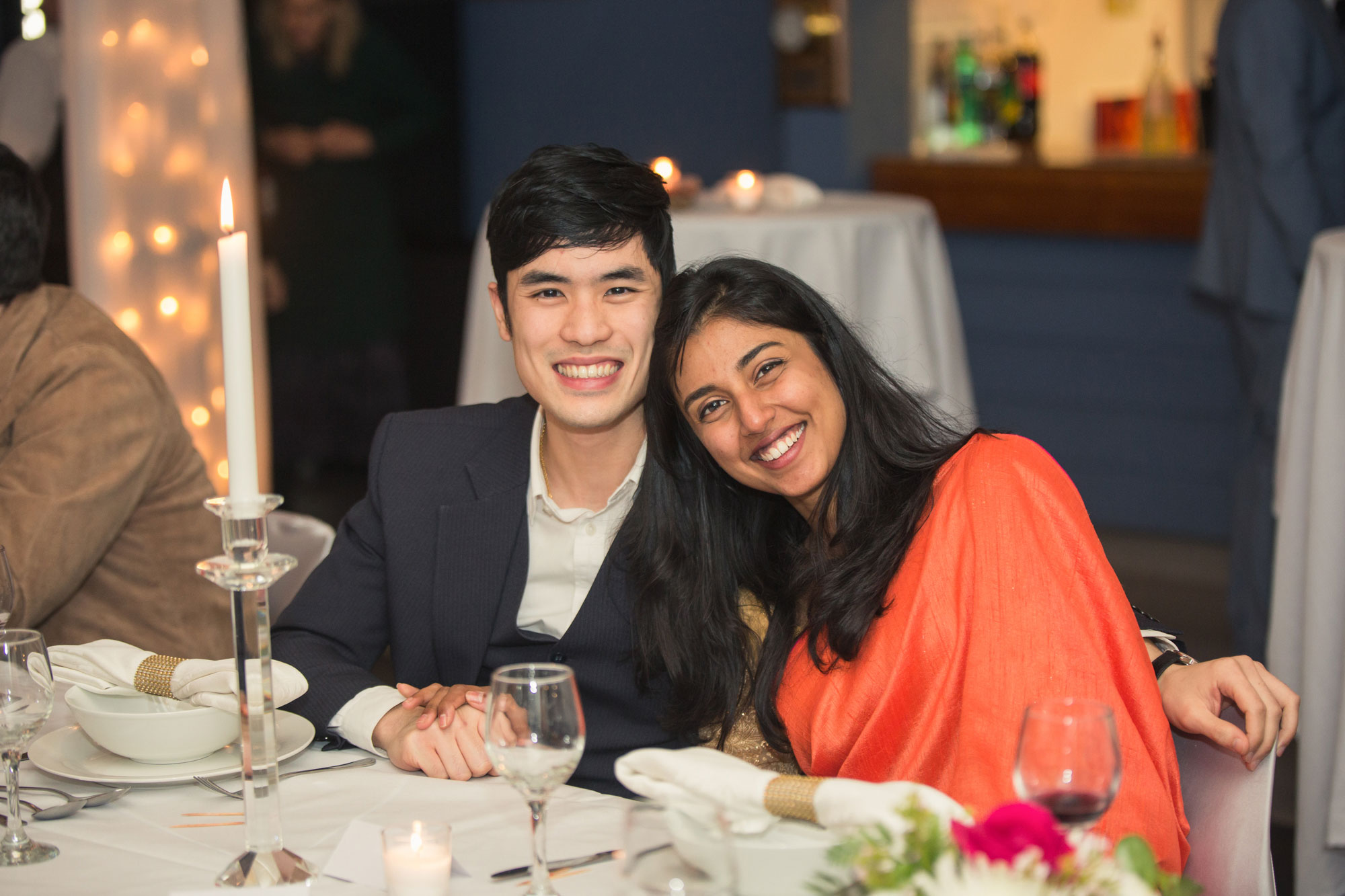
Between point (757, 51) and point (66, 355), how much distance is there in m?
3.93

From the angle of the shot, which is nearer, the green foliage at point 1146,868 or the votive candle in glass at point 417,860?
the green foliage at point 1146,868

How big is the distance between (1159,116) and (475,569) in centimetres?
Result: 410

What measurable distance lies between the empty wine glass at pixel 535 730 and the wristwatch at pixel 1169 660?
0.71 meters

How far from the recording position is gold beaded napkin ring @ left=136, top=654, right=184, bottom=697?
4.37ft

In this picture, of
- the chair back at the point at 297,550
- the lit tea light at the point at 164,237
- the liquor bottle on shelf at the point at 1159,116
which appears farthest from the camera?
the liquor bottle on shelf at the point at 1159,116

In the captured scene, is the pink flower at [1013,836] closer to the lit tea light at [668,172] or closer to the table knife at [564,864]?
the table knife at [564,864]

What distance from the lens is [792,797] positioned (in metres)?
1.03

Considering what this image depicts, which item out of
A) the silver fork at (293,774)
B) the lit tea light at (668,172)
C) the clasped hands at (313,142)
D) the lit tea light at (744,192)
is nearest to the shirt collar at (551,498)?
the silver fork at (293,774)

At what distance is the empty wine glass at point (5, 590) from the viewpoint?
1.37m

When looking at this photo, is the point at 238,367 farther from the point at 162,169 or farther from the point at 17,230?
the point at 162,169

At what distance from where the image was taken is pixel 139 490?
1.95 m

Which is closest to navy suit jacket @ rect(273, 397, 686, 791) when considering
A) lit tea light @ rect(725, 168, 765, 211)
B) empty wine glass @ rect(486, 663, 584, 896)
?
empty wine glass @ rect(486, 663, 584, 896)

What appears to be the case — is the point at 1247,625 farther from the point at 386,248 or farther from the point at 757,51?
the point at 386,248

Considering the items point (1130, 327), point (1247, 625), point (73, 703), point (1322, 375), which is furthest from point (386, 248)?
point (73, 703)
